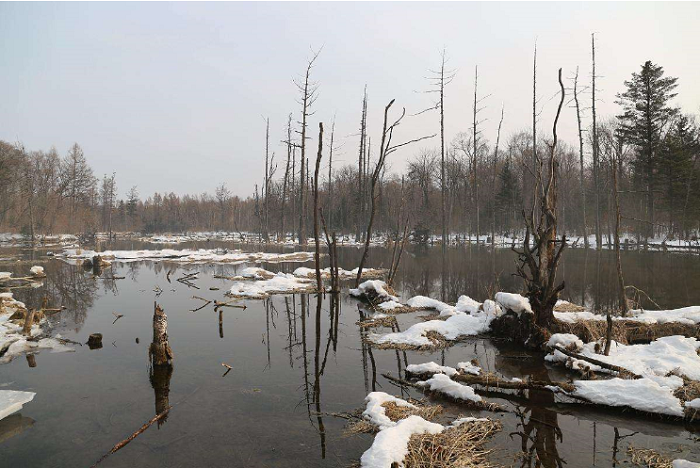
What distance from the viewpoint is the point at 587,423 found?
5336 mm

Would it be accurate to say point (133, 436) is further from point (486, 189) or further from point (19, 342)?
point (486, 189)

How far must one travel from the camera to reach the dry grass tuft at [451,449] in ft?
13.5

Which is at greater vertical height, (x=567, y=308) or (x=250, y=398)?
(x=567, y=308)

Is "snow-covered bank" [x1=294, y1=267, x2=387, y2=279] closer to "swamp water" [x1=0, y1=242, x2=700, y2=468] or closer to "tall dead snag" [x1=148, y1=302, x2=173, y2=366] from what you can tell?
"swamp water" [x1=0, y1=242, x2=700, y2=468]

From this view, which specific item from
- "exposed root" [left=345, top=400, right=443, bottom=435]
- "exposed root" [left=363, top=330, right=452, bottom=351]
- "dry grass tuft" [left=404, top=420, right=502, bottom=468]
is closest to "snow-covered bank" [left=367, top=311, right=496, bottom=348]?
"exposed root" [left=363, top=330, right=452, bottom=351]

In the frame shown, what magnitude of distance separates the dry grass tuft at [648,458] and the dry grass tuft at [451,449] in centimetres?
154

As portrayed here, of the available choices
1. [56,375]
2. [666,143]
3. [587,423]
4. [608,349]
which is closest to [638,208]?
[666,143]

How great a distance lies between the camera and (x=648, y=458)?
4.40 m

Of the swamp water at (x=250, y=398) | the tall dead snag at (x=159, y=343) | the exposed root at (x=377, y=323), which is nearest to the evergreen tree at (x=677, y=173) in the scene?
the swamp water at (x=250, y=398)

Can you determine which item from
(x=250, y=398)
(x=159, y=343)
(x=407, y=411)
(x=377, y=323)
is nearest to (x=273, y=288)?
(x=377, y=323)

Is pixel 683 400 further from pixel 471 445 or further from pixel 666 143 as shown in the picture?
pixel 666 143

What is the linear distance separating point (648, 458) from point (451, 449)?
7.38 ft

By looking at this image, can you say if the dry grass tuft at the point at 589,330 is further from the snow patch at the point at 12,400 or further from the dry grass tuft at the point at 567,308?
the snow patch at the point at 12,400

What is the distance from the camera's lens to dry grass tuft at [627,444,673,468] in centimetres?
427
